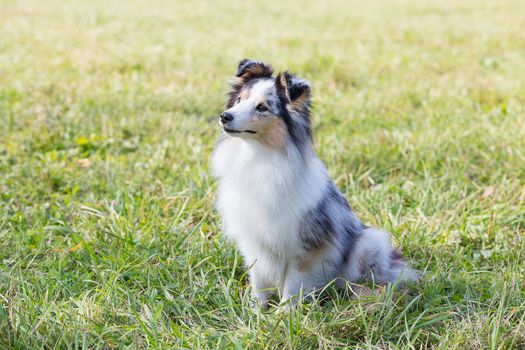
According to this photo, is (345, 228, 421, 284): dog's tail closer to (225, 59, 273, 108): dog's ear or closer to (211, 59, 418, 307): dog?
(211, 59, 418, 307): dog

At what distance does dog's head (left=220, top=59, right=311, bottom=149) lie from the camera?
293 cm

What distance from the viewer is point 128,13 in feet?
37.0

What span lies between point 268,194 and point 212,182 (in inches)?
56.9

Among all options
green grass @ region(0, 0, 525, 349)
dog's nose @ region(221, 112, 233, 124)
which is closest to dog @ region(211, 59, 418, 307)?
dog's nose @ region(221, 112, 233, 124)

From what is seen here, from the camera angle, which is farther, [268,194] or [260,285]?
[260,285]

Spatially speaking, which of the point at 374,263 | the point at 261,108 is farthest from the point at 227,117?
the point at 374,263

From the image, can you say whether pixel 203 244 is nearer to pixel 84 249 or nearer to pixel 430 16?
pixel 84 249

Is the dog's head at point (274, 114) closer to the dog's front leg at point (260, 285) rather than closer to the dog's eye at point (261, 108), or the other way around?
the dog's eye at point (261, 108)

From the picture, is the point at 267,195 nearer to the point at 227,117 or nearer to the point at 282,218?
the point at 282,218

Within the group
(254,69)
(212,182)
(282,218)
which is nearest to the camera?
(282,218)

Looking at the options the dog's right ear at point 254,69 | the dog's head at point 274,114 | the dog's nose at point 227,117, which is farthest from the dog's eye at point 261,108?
the dog's right ear at point 254,69

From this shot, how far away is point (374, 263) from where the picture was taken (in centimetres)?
330

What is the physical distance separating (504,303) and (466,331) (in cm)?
36

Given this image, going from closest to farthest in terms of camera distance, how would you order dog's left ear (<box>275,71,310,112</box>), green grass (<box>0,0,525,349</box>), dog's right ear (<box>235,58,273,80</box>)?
1. green grass (<box>0,0,525,349</box>)
2. dog's left ear (<box>275,71,310,112</box>)
3. dog's right ear (<box>235,58,273,80</box>)
